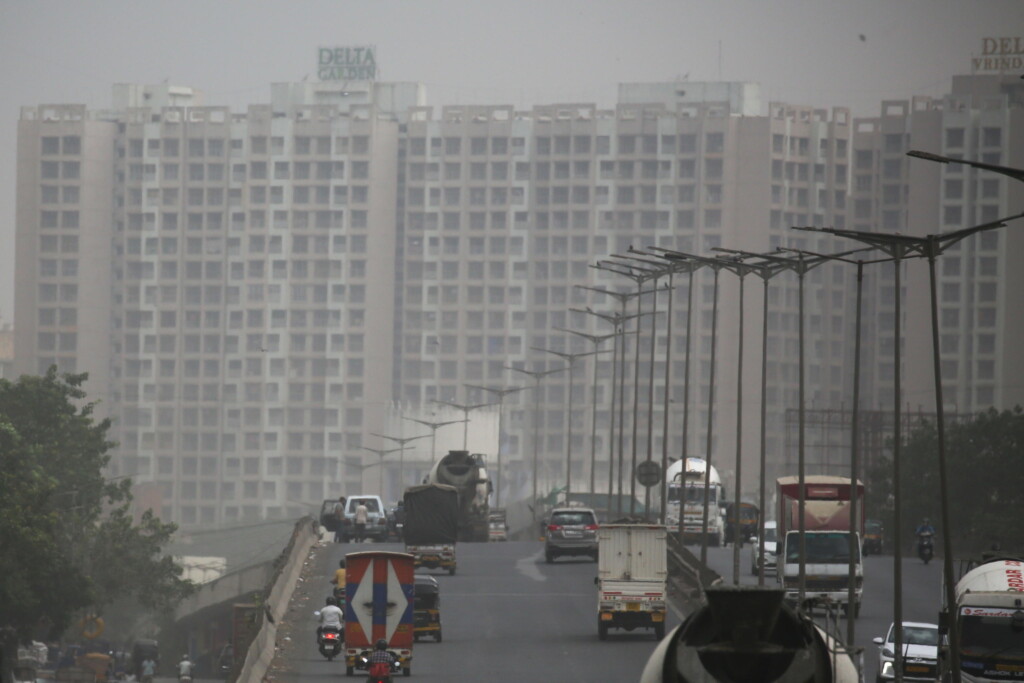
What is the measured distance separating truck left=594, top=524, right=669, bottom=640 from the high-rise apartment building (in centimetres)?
13715

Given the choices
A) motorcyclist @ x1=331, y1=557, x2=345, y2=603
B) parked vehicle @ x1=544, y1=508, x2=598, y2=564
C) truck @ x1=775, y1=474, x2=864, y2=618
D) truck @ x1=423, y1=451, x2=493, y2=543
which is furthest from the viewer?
truck @ x1=423, y1=451, x2=493, y2=543

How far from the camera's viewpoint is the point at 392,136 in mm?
191875

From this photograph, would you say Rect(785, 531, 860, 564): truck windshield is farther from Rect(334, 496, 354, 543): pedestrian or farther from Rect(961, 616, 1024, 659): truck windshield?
Rect(334, 496, 354, 543): pedestrian

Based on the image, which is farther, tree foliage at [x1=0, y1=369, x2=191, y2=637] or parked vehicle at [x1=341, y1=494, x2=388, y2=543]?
parked vehicle at [x1=341, y1=494, x2=388, y2=543]

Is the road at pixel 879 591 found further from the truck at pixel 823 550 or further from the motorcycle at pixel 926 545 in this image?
the truck at pixel 823 550

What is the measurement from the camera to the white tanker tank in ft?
50.8

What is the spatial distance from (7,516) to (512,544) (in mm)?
24961

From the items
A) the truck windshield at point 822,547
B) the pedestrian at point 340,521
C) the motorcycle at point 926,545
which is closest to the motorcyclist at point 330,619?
the truck windshield at point 822,547

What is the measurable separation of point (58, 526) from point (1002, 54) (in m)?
136

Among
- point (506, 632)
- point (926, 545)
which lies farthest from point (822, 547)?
point (926, 545)

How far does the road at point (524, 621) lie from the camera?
37.1 m

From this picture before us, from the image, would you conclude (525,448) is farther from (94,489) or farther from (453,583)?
(453,583)

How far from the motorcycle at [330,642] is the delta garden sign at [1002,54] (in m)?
152

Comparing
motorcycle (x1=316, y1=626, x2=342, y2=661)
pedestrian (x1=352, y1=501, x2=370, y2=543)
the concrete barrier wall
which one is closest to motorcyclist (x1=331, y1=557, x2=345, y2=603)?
the concrete barrier wall
